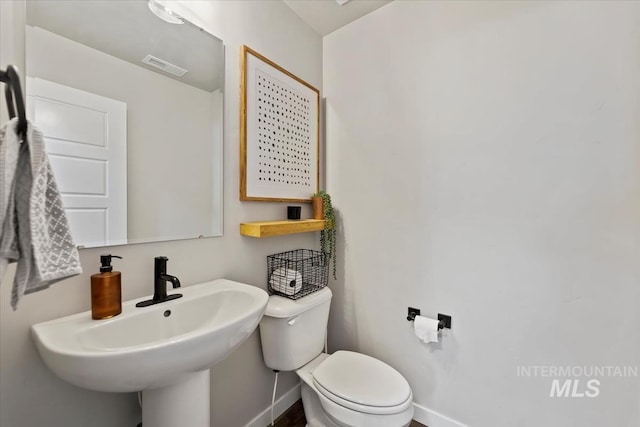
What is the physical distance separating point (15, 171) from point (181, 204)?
62 centimetres

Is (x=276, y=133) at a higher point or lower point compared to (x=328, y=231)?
higher

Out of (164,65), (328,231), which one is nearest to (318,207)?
(328,231)

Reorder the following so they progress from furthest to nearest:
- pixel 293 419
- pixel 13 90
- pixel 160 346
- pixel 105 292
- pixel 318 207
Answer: pixel 318 207, pixel 293 419, pixel 105 292, pixel 160 346, pixel 13 90

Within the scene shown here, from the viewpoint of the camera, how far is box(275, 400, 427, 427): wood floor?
146cm

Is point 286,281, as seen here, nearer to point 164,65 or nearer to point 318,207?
point 318,207

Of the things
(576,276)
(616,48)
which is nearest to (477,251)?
(576,276)

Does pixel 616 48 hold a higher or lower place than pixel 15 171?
higher

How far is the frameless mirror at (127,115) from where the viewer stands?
2.66 feet

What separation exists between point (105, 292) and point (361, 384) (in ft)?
3.59

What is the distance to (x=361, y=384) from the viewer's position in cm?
125

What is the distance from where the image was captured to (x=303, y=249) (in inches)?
65.9

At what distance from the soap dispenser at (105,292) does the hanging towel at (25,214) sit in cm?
29

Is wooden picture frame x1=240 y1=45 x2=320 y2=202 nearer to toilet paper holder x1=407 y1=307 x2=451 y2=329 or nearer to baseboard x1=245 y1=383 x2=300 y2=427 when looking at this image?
toilet paper holder x1=407 y1=307 x2=451 y2=329

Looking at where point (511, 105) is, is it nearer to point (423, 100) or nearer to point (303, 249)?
point (423, 100)
